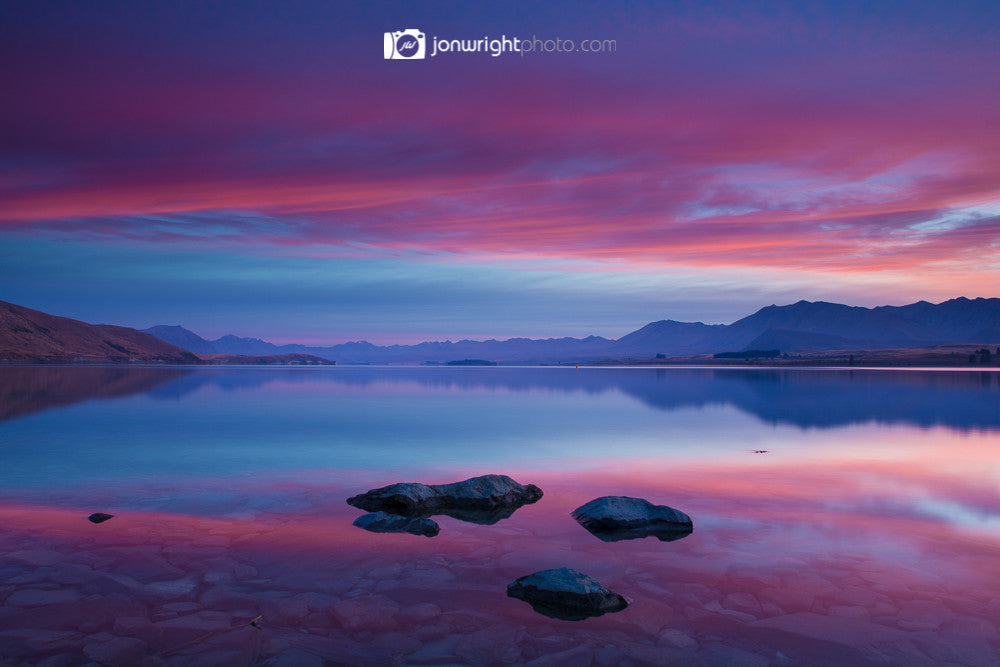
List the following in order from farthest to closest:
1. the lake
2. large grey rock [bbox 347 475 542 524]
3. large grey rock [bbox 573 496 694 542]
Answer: large grey rock [bbox 347 475 542 524] < large grey rock [bbox 573 496 694 542] < the lake

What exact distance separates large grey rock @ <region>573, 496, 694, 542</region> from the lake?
45cm

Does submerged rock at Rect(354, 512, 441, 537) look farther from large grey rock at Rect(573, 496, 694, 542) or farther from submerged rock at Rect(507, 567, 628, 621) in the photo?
submerged rock at Rect(507, 567, 628, 621)

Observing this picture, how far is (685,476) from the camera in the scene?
18.9 metres

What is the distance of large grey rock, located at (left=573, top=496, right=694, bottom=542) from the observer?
491 inches

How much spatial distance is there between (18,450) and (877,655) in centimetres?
2765

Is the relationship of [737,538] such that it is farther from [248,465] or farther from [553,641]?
[248,465]

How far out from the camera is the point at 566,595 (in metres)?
8.75

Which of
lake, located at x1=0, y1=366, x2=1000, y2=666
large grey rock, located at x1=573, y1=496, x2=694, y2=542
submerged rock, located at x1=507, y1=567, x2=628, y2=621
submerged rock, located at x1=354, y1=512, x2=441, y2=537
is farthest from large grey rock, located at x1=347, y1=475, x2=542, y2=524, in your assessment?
submerged rock, located at x1=507, y1=567, x2=628, y2=621

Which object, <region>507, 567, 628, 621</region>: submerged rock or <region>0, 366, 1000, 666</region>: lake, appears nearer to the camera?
<region>0, 366, 1000, 666</region>: lake

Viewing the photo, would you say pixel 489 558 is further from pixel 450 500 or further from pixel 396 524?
pixel 450 500

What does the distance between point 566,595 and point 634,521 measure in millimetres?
4448

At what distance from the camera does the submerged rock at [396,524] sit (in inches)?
496

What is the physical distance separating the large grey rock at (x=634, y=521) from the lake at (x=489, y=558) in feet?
1.49

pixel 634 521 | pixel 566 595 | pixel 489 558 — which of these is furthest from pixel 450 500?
pixel 566 595
